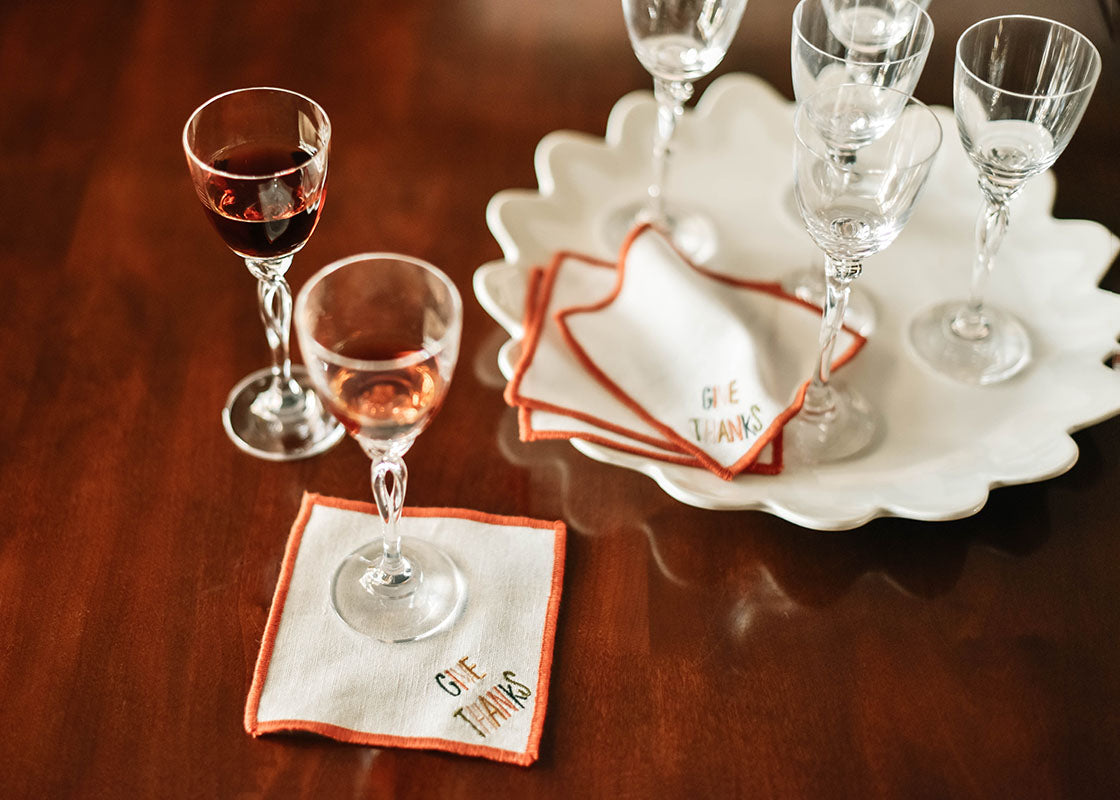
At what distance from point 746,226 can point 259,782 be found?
2.34 feet

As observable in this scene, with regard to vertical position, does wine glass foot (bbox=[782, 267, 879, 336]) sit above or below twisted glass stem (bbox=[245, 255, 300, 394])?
below

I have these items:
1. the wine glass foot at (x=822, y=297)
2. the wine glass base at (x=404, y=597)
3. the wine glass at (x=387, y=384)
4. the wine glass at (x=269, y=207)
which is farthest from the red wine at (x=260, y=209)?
the wine glass foot at (x=822, y=297)

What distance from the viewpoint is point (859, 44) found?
1059mm

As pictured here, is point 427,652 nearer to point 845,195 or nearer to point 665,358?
point 665,358

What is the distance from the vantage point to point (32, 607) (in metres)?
0.85

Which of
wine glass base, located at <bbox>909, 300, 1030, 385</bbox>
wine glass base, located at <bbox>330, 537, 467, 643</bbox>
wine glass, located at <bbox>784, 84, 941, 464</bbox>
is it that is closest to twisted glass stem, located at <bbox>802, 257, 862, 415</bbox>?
wine glass, located at <bbox>784, 84, 941, 464</bbox>

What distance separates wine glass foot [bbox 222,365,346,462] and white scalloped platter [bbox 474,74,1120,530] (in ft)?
0.56

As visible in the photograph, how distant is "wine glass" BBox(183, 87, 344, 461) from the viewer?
0.87 m

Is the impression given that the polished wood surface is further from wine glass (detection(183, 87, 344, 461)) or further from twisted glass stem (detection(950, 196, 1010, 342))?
twisted glass stem (detection(950, 196, 1010, 342))

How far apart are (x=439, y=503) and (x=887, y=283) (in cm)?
50

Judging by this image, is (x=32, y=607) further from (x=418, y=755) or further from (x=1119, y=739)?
(x=1119, y=739)

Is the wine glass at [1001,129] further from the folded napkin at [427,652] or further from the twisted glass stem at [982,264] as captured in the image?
the folded napkin at [427,652]

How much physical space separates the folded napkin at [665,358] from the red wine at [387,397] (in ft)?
0.71

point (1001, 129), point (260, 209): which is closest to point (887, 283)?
point (1001, 129)
